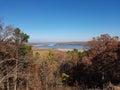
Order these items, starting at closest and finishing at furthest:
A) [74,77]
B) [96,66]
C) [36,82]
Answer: [36,82] → [96,66] → [74,77]

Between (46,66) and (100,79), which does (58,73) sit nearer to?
(46,66)

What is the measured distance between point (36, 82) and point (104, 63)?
37.7 feet

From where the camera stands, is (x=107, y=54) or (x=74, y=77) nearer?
(x=107, y=54)

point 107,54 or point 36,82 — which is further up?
point 107,54

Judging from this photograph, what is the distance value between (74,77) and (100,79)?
5.34 meters

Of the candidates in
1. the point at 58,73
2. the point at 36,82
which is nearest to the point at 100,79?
the point at 58,73

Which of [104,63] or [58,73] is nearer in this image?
[104,63]

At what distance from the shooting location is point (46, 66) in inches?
1544

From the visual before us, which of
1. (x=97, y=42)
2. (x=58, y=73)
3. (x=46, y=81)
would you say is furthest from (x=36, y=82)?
(x=97, y=42)

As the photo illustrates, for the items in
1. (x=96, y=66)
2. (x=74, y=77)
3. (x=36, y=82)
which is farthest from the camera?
(x=74, y=77)

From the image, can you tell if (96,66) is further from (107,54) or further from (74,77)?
(74,77)

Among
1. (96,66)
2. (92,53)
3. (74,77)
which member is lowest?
(74,77)

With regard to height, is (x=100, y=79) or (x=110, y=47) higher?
(x=110, y=47)

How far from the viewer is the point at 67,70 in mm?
43969
